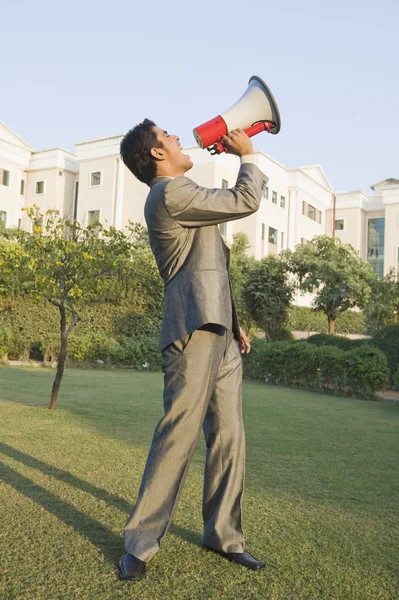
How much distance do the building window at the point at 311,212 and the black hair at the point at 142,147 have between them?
114ft

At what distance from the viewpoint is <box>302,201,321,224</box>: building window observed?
120 ft

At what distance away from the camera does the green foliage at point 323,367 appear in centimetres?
1132

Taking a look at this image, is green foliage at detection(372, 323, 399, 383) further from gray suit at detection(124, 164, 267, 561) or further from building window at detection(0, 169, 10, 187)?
building window at detection(0, 169, 10, 187)

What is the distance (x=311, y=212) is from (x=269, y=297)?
19.0 metres

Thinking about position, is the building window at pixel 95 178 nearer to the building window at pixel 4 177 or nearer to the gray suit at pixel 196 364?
the building window at pixel 4 177

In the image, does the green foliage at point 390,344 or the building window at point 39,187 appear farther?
the building window at point 39,187

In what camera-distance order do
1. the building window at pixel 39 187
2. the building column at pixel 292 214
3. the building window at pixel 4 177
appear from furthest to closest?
the building column at pixel 292 214, the building window at pixel 39 187, the building window at pixel 4 177

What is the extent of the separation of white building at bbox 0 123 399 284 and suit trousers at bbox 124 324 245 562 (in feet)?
88.1

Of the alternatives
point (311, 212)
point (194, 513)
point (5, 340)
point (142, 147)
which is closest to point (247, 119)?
point (142, 147)

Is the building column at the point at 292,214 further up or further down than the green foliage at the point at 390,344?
further up

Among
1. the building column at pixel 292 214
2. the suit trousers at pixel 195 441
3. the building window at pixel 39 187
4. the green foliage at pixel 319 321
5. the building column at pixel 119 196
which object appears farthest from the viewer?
the building column at pixel 292 214

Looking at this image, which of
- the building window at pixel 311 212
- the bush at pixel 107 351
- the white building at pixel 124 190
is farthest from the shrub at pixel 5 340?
the building window at pixel 311 212

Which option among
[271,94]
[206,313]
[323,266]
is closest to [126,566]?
[206,313]

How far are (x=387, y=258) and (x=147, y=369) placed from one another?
2761 cm
